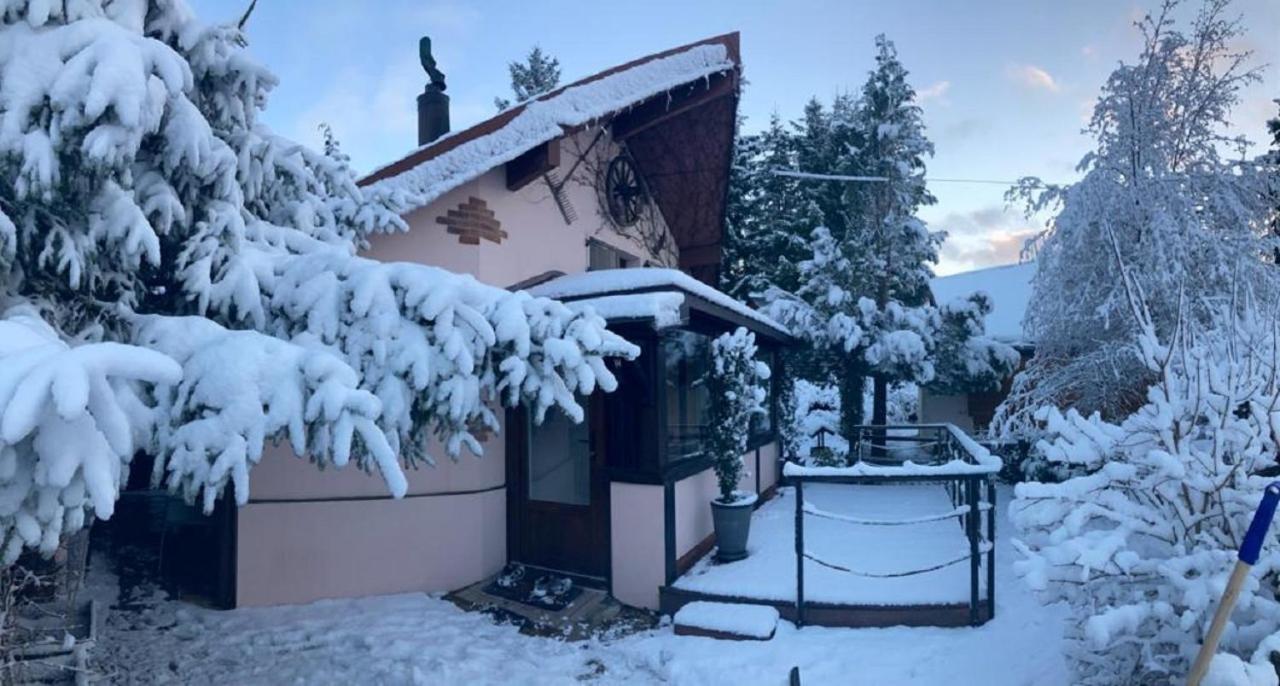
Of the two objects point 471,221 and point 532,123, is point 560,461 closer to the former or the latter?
point 471,221

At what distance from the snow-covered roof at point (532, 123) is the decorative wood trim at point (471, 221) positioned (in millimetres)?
542

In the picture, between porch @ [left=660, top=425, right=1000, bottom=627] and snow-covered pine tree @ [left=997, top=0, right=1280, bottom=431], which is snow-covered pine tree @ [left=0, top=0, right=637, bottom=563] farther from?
snow-covered pine tree @ [left=997, top=0, right=1280, bottom=431]

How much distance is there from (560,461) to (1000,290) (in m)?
18.7

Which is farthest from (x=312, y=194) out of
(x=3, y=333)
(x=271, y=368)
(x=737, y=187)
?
(x=737, y=187)

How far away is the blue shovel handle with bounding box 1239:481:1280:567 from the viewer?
2.94 m

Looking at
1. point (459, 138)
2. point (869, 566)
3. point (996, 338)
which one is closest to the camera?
point (869, 566)

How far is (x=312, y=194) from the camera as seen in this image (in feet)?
18.0

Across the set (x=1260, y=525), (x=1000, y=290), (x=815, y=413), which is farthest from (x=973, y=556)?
(x=1000, y=290)

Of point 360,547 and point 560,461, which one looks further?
point 560,461

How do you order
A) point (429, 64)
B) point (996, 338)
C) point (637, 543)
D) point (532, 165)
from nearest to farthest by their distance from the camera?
point (637, 543) → point (532, 165) → point (429, 64) → point (996, 338)

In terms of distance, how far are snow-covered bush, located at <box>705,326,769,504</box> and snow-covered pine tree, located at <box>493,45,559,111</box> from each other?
1838cm

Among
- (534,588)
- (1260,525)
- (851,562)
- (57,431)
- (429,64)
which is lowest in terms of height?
(534,588)

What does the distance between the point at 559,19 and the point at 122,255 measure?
26.2ft

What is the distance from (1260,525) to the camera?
2.95 metres
